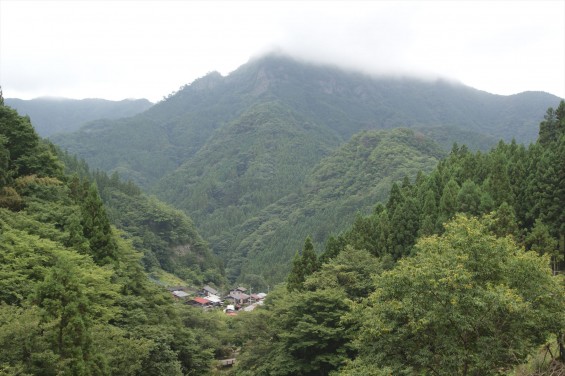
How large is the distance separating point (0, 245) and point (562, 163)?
36.9m

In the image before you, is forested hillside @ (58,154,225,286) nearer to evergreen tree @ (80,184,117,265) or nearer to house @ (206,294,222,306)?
house @ (206,294,222,306)

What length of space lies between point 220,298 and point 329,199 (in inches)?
2093

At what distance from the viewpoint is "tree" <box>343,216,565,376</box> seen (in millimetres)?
12930

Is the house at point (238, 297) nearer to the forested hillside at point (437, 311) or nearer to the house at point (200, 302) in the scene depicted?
the house at point (200, 302)

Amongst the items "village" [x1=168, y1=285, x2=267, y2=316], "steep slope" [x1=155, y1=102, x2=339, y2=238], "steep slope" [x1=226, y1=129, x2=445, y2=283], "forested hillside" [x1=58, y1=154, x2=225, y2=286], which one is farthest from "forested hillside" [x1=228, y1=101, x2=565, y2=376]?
"steep slope" [x1=155, y1=102, x2=339, y2=238]

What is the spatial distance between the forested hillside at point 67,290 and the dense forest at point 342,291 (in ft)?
0.25

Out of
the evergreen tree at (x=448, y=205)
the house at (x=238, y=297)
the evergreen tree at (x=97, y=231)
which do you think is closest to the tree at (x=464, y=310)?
the evergreen tree at (x=97, y=231)

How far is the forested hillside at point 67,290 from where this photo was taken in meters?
15.6

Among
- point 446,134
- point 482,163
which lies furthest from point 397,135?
point 482,163

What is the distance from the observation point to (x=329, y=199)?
409 feet

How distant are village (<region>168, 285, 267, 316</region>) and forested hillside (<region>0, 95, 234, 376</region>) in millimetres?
31413

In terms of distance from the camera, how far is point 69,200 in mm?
28797

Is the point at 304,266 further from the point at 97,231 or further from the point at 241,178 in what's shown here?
the point at 241,178

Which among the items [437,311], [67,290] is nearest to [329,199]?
[67,290]
